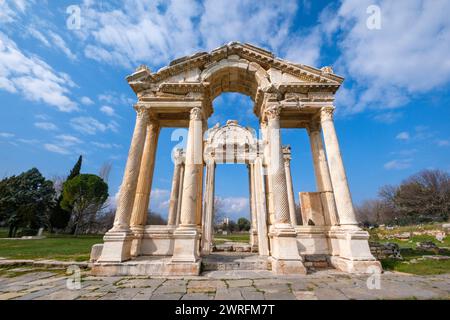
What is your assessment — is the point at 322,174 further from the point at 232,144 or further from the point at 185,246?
the point at 185,246

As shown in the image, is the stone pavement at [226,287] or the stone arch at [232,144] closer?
the stone pavement at [226,287]

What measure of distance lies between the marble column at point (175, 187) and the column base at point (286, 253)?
7.94 metres

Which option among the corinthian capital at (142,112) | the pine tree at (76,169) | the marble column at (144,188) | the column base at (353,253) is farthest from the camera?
the pine tree at (76,169)

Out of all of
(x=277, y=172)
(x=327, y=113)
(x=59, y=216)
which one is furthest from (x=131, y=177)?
(x=59, y=216)

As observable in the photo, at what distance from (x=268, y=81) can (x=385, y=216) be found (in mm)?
61620

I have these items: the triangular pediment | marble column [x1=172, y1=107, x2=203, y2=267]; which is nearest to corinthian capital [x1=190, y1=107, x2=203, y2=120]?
marble column [x1=172, y1=107, x2=203, y2=267]

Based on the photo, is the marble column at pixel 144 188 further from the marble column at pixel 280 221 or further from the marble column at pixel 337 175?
the marble column at pixel 337 175

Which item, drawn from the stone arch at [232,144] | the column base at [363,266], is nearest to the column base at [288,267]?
the column base at [363,266]

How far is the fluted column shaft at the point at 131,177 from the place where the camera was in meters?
7.98

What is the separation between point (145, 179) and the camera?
9.88 m

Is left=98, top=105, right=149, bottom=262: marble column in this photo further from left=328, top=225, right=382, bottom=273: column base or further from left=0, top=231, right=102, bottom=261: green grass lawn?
left=328, top=225, right=382, bottom=273: column base

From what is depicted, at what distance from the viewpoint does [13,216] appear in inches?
1275

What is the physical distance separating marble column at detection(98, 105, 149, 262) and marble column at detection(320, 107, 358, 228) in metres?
8.23
